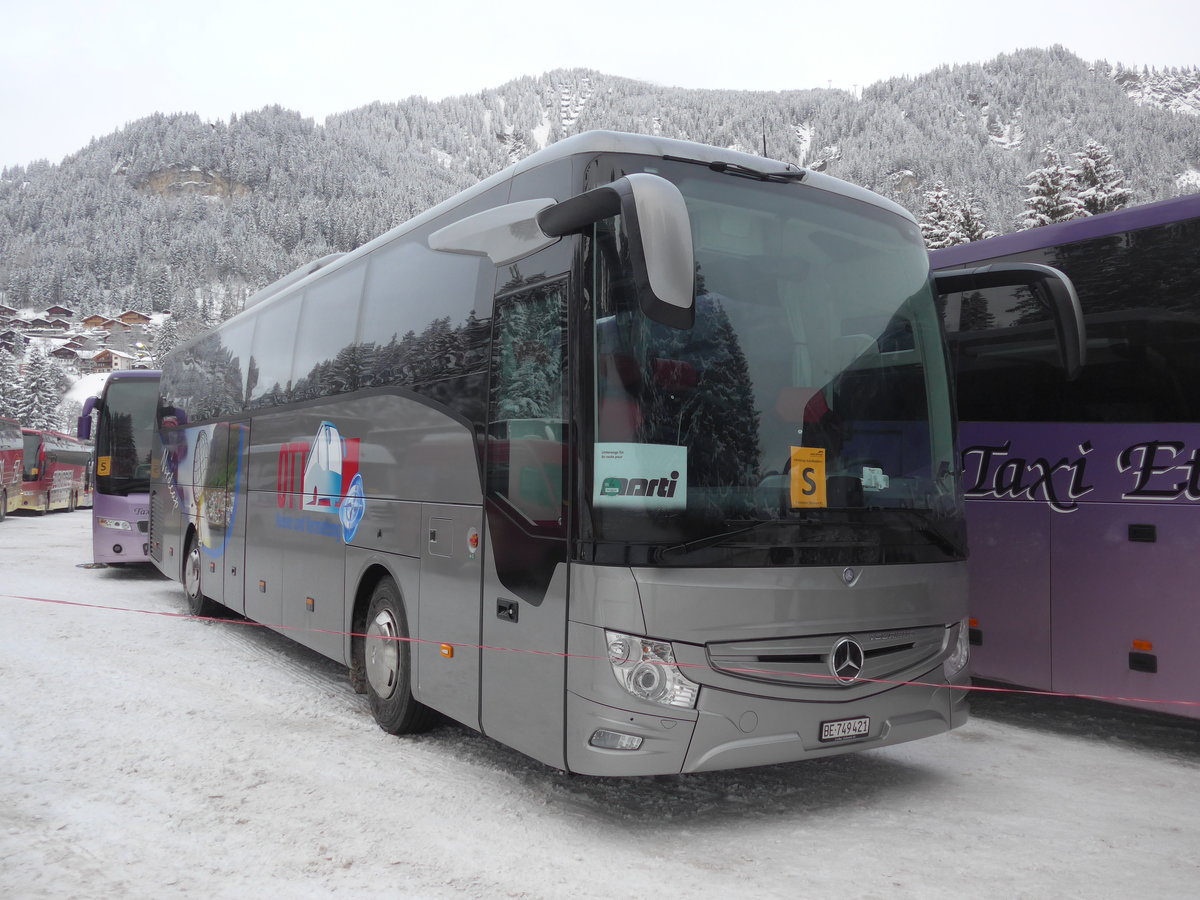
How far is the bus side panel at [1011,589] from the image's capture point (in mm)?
6684

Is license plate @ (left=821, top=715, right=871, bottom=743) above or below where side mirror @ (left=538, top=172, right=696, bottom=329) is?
below

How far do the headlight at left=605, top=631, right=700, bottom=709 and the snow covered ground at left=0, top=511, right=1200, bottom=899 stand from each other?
68 centimetres

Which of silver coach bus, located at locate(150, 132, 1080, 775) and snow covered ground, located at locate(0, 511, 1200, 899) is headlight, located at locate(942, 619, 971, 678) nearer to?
silver coach bus, located at locate(150, 132, 1080, 775)

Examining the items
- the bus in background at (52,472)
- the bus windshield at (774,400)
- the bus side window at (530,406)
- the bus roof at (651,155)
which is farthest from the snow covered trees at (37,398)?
the bus windshield at (774,400)

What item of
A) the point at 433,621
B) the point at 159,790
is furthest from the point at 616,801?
the point at 159,790

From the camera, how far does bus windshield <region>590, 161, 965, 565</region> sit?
4344 mm

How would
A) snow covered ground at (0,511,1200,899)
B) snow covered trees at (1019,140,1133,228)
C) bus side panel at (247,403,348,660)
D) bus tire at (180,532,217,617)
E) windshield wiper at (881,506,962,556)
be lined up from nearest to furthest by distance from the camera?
1. snow covered ground at (0,511,1200,899)
2. windshield wiper at (881,506,962,556)
3. bus side panel at (247,403,348,660)
4. bus tire at (180,532,217,617)
5. snow covered trees at (1019,140,1133,228)

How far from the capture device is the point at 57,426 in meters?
96.8

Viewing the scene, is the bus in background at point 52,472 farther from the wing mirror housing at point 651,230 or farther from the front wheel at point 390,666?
the wing mirror housing at point 651,230

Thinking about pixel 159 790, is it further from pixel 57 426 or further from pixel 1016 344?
pixel 57 426

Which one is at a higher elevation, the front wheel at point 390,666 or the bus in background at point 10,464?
the bus in background at point 10,464

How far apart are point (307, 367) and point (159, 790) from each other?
3.83m

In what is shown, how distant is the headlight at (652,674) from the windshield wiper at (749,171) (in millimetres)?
2255

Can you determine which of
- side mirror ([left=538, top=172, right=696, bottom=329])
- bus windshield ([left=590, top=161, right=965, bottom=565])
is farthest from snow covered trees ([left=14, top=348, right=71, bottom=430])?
side mirror ([left=538, top=172, right=696, bottom=329])
